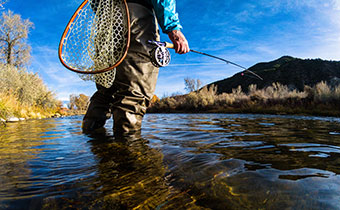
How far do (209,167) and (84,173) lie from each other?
79 cm

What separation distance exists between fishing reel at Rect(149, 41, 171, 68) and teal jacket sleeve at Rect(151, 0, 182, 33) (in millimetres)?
231

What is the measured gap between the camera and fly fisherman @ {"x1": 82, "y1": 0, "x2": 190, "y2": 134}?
2418mm

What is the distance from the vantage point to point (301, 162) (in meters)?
1.21

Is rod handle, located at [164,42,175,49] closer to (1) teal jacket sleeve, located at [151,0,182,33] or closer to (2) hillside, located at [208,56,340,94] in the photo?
(1) teal jacket sleeve, located at [151,0,182,33]

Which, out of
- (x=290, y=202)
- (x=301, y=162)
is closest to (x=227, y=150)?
(x=301, y=162)

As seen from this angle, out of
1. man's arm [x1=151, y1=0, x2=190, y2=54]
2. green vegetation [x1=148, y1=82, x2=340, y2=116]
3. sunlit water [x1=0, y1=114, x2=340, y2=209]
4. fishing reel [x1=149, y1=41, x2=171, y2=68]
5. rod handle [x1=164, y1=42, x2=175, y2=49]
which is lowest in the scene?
sunlit water [x1=0, y1=114, x2=340, y2=209]

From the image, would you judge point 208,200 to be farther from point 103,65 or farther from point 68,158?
point 103,65

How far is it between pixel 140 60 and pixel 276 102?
1045 centimetres

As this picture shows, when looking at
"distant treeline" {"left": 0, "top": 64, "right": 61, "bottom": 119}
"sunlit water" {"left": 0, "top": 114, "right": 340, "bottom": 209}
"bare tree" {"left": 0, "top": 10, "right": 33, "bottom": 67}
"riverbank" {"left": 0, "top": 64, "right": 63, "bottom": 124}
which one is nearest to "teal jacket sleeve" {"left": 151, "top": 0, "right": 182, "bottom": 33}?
"sunlit water" {"left": 0, "top": 114, "right": 340, "bottom": 209}

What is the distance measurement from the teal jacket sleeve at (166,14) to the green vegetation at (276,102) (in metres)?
8.04

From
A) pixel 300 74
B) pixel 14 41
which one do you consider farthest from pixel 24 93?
pixel 300 74

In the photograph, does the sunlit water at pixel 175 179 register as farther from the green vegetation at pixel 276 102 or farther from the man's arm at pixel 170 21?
the green vegetation at pixel 276 102

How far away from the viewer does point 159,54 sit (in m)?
2.40

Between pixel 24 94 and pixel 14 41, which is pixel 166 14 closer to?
pixel 24 94
